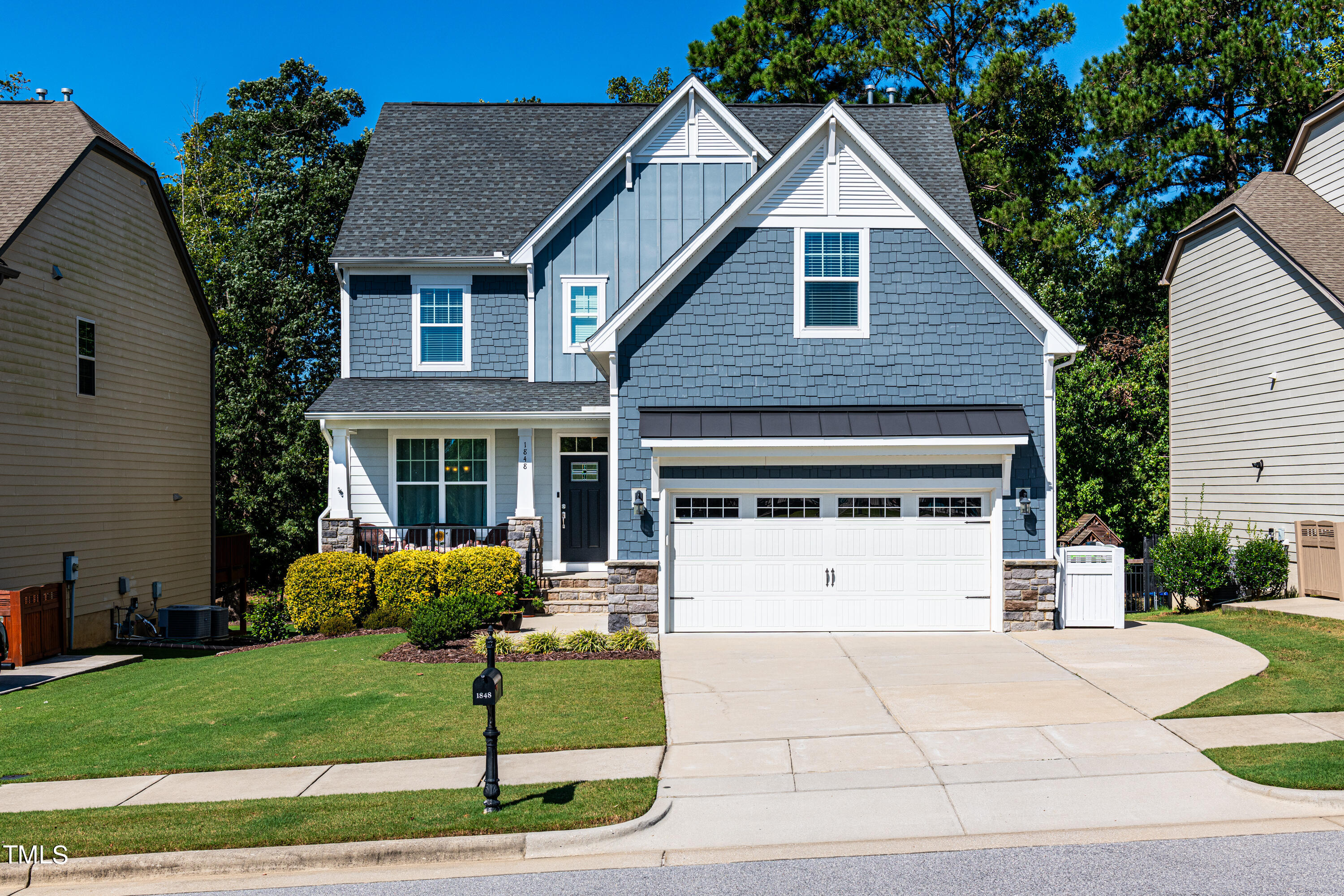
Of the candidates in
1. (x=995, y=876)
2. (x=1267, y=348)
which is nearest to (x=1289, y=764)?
(x=995, y=876)

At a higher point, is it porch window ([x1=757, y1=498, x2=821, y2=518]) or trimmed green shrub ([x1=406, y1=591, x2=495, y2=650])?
porch window ([x1=757, y1=498, x2=821, y2=518])

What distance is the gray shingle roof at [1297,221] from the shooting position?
17969 millimetres

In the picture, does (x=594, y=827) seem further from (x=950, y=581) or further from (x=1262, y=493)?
(x=1262, y=493)

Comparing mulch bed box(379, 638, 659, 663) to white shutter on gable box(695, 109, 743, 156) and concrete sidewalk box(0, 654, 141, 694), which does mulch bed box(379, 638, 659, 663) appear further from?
white shutter on gable box(695, 109, 743, 156)

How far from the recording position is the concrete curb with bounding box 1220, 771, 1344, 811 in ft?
23.9

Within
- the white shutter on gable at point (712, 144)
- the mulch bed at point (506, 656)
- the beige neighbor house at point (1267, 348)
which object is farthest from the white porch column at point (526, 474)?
the beige neighbor house at point (1267, 348)

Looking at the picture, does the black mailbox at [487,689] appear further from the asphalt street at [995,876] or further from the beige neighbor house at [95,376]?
the beige neighbor house at [95,376]

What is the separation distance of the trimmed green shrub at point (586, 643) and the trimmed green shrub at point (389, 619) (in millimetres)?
3869

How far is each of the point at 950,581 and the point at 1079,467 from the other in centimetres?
1268

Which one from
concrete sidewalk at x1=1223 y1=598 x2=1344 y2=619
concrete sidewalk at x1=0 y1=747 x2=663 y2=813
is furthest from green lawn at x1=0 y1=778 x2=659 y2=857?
concrete sidewalk at x1=1223 y1=598 x2=1344 y2=619

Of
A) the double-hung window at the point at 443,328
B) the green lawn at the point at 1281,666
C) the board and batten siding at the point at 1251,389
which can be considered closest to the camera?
the green lawn at the point at 1281,666

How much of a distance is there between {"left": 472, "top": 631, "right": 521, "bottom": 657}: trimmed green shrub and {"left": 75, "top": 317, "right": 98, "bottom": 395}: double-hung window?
907 cm

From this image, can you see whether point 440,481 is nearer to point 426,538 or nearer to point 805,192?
point 426,538

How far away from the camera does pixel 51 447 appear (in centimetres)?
1673
